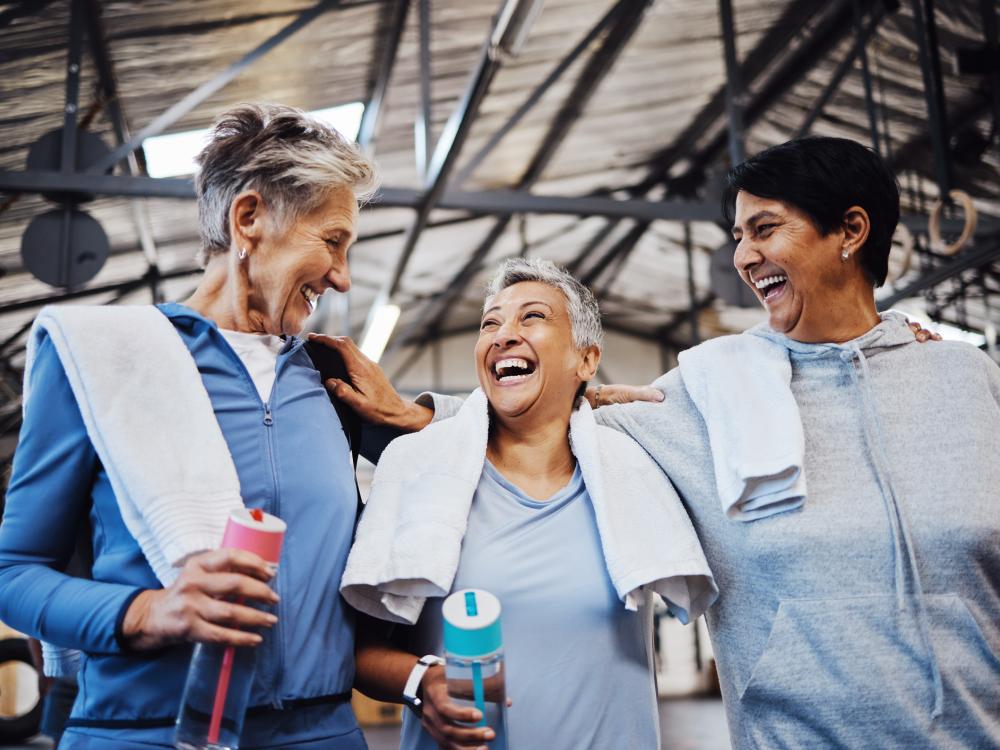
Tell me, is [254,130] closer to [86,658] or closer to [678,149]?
[86,658]

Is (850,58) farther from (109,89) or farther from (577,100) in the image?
(109,89)

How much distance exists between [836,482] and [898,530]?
13 cm

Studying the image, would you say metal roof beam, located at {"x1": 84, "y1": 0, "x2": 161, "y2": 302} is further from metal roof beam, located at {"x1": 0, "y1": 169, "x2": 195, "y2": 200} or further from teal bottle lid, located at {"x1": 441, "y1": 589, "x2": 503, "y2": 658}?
teal bottle lid, located at {"x1": 441, "y1": 589, "x2": 503, "y2": 658}

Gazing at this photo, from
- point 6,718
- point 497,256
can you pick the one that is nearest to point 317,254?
point 6,718

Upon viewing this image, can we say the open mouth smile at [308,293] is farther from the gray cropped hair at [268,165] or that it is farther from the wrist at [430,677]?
the wrist at [430,677]

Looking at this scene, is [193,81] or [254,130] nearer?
[254,130]

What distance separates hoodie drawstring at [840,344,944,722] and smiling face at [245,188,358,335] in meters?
0.93

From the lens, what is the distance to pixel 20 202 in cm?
652

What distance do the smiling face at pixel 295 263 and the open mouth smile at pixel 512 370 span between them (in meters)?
0.37

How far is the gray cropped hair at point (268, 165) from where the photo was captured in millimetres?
1512

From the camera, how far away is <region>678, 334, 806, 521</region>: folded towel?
4.99 ft

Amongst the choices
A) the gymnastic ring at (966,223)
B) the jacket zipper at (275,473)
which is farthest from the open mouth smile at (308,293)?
the gymnastic ring at (966,223)

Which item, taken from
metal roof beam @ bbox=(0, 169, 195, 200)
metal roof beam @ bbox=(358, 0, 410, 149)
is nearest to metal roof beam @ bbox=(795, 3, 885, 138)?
metal roof beam @ bbox=(358, 0, 410, 149)

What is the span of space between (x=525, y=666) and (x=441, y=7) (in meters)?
5.37
